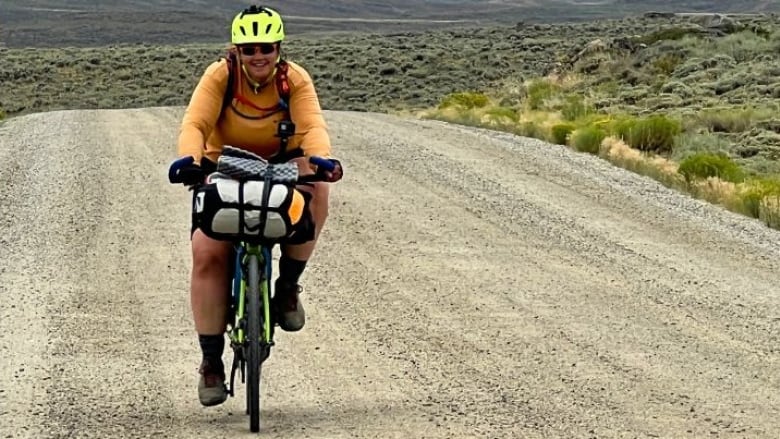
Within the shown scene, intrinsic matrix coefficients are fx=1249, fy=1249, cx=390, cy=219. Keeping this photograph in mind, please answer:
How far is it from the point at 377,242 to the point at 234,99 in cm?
474

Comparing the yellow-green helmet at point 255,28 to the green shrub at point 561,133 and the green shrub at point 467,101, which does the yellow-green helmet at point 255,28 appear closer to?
the green shrub at point 561,133

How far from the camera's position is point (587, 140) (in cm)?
1764

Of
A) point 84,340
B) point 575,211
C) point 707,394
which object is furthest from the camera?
point 575,211

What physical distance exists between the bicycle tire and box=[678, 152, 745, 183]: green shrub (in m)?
10.5

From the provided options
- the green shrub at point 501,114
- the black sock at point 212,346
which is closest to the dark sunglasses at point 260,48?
the black sock at point 212,346

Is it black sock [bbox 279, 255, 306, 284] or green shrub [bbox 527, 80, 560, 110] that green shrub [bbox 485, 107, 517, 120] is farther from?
black sock [bbox 279, 255, 306, 284]

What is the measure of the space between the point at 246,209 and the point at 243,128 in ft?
2.18

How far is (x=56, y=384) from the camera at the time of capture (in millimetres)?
6332

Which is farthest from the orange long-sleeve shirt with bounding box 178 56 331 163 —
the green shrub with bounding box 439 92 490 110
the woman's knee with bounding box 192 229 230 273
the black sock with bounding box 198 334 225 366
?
the green shrub with bounding box 439 92 490 110

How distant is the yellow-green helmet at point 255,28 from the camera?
5.52 meters

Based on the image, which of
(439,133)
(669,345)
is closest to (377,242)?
(669,345)

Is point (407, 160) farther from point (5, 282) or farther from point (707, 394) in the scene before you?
point (707, 394)

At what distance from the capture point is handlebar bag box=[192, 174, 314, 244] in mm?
5172

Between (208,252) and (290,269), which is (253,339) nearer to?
(208,252)
